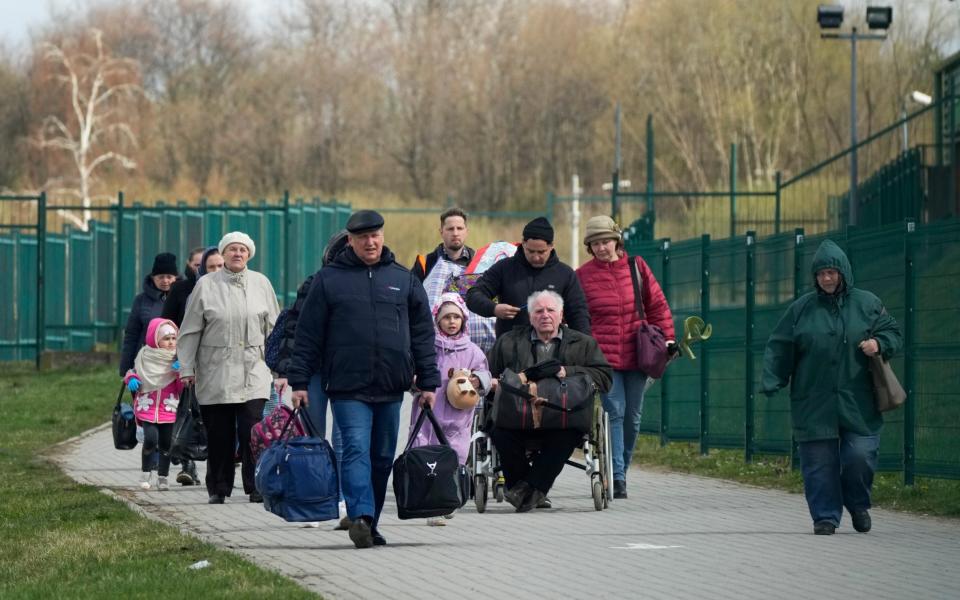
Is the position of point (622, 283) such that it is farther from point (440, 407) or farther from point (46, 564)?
point (46, 564)

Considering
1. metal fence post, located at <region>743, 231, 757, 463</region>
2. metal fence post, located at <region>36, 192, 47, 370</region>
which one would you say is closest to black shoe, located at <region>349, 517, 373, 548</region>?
metal fence post, located at <region>743, 231, 757, 463</region>

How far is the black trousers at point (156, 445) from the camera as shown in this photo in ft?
47.6

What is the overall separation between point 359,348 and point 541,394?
207 cm

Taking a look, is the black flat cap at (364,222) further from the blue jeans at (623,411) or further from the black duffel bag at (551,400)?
the blue jeans at (623,411)

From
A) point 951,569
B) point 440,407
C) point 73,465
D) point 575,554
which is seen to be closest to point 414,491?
point 575,554

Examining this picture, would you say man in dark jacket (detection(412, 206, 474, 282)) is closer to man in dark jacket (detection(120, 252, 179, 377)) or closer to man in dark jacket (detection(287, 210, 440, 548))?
man in dark jacket (detection(120, 252, 179, 377))

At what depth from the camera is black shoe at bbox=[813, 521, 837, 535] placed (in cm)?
1112

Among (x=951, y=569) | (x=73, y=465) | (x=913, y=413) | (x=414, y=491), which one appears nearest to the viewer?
(x=951, y=569)

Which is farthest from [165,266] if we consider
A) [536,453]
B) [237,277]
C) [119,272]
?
[119,272]

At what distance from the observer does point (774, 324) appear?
641 inches

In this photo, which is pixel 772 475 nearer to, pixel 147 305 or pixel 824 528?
pixel 824 528

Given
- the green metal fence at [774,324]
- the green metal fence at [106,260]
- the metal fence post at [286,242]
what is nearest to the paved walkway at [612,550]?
the green metal fence at [774,324]

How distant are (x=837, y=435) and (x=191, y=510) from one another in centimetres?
423

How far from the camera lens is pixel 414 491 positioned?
10727mm
